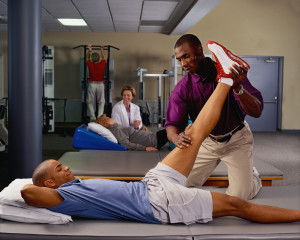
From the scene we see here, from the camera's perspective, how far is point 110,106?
8102 millimetres

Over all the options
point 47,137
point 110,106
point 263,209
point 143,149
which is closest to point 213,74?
point 263,209

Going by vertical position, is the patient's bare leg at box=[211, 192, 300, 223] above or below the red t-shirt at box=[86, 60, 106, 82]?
below

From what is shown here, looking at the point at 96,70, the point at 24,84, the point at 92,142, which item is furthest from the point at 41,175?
the point at 96,70

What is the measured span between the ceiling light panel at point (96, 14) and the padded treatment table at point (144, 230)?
4.75 metres

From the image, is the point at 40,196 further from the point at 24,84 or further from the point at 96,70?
the point at 96,70

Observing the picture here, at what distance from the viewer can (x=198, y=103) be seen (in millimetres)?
2215

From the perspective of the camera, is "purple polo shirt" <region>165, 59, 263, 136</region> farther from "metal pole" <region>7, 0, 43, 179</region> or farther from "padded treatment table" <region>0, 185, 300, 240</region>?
"metal pole" <region>7, 0, 43, 179</region>

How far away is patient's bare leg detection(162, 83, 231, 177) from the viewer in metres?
1.85

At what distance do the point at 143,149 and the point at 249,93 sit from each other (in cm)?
215

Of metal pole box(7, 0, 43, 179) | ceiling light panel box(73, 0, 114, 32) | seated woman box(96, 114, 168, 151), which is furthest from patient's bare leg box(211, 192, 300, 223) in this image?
ceiling light panel box(73, 0, 114, 32)

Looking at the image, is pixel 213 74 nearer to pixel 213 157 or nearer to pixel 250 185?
pixel 213 157

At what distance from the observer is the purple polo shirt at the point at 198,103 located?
2150 mm

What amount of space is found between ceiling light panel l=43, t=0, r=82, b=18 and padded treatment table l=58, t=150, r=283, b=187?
3.43m

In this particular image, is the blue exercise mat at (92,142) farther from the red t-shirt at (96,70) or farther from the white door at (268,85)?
the white door at (268,85)
